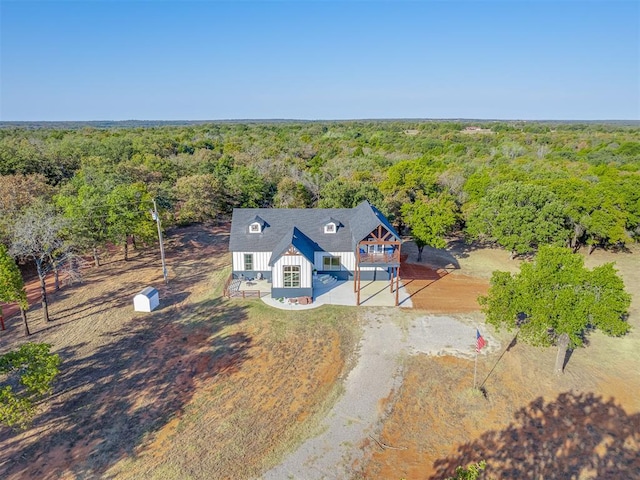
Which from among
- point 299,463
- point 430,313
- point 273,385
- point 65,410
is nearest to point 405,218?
point 430,313

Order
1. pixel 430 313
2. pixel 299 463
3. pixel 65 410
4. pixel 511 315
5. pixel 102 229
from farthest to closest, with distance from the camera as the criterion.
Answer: pixel 102 229, pixel 430 313, pixel 511 315, pixel 65 410, pixel 299 463

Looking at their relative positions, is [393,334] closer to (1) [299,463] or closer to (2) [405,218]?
(1) [299,463]

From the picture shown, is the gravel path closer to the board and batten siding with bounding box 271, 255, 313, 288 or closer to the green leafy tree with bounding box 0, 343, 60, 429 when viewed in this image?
the board and batten siding with bounding box 271, 255, 313, 288

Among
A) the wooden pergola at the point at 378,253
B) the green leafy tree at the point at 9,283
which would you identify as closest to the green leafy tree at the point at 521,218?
the wooden pergola at the point at 378,253

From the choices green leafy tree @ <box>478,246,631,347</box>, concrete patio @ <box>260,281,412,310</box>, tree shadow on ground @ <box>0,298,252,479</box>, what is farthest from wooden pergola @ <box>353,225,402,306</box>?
tree shadow on ground @ <box>0,298,252,479</box>

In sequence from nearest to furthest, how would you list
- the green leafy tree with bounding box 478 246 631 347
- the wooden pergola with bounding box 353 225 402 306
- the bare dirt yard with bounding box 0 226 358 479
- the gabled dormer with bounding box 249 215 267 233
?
the bare dirt yard with bounding box 0 226 358 479 → the green leafy tree with bounding box 478 246 631 347 → the wooden pergola with bounding box 353 225 402 306 → the gabled dormer with bounding box 249 215 267 233
